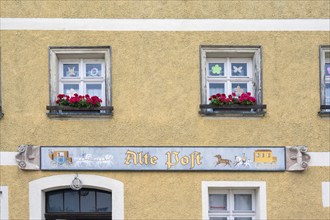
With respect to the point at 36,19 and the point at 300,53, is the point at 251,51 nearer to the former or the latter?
the point at 300,53

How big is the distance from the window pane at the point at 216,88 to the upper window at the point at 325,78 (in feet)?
5.29

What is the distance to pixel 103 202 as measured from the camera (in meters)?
11.3

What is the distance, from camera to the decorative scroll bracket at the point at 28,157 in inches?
426

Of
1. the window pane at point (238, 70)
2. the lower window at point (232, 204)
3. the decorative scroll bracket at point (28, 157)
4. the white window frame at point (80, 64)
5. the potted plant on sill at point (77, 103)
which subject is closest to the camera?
the decorative scroll bracket at point (28, 157)

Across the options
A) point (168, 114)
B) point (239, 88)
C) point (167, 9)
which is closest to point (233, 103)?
point (239, 88)

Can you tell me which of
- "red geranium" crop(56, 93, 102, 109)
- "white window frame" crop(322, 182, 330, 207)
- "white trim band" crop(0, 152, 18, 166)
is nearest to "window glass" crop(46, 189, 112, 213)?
"white trim band" crop(0, 152, 18, 166)

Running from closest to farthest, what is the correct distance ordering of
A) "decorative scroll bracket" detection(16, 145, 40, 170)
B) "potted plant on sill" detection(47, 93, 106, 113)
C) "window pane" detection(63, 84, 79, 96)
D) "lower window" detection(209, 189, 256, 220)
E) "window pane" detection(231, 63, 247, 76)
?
1. "decorative scroll bracket" detection(16, 145, 40, 170)
2. "potted plant on sill" detection(47, 93, 106, 113)
3. "lower window" detection(209, 189, 256, 220)
4. "window pane" detection(63, 84, 79, 96)
5. "window pane" detection(231, 63, 247, 76)

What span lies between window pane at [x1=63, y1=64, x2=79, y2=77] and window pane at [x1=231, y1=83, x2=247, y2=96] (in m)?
2.61

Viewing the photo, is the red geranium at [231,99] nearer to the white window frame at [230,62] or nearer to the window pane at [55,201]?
the white window frame at [230,62]

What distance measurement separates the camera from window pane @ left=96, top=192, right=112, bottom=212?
1124 cm

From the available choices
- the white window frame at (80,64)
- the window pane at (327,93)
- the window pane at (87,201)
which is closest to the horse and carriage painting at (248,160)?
the window pane at (327,93)

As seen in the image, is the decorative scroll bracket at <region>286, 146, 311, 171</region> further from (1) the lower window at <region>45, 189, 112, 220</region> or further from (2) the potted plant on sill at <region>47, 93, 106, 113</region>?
(2) the potted plant on sill at <region>47, 93, 106, 113</region>

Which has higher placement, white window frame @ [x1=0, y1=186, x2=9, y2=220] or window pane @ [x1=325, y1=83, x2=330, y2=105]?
window pane @ [x1=325, y1=83, x2=330, y2=105]

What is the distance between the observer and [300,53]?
11.2 m
